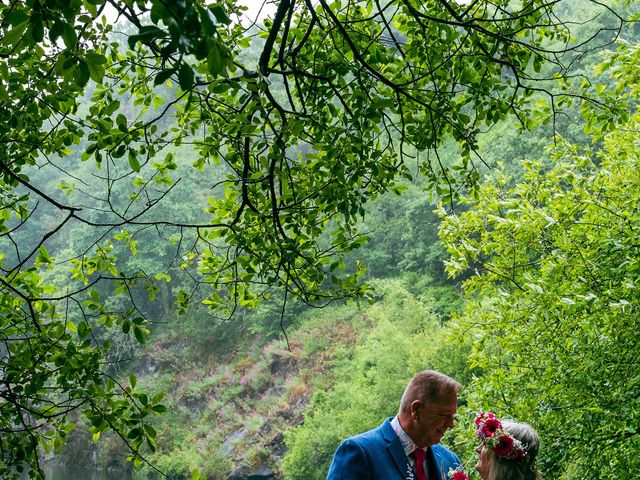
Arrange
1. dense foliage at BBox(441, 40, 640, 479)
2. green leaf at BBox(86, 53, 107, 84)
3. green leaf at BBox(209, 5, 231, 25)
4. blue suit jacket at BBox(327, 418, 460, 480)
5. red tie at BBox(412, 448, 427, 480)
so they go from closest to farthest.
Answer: green leaf at BBox(209, 5, 231, 25)
green leaf at BBox(86, 53, 107, 84)
blue suit jacket at BBox(327, 418, 460, 480)
red tie at BBox(412, 448, 427, 480)
dense foliage at BBox(441, 40, 640, 479)

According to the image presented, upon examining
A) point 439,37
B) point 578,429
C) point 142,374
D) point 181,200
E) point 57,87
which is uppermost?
point 181,200

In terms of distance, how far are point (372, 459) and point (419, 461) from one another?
0.76 feet

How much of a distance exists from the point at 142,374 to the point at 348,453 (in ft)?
102

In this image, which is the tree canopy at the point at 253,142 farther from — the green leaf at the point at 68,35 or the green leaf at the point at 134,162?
the green leaf at the point at 68,35

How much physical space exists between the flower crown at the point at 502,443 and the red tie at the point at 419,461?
274 mm

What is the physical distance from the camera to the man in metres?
2.87

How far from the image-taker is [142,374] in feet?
107

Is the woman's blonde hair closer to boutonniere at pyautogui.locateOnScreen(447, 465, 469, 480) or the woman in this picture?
the woman

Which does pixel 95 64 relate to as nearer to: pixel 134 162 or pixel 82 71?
pixel 82 71

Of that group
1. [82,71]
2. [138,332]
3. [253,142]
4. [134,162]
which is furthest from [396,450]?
[82,71]

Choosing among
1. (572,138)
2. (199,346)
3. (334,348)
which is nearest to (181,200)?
(199,346)

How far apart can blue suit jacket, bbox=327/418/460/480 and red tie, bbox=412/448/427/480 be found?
46mm

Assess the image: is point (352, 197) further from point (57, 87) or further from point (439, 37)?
point (57, 87)

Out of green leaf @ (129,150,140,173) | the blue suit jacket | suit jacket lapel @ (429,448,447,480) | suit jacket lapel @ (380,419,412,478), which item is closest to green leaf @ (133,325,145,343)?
green leaf @ (129,150,140,173)
